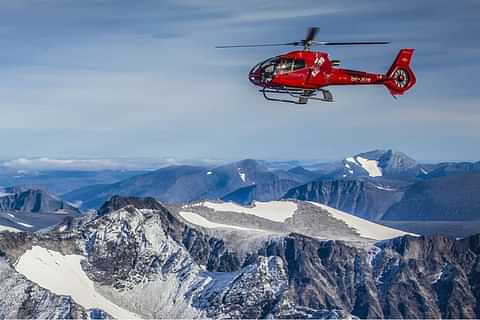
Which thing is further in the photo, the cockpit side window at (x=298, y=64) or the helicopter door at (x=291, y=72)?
the cockpit side window at (x=298, y=64)

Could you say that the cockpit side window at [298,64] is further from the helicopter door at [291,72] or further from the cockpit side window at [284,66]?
the cockpit side window at [284,66]

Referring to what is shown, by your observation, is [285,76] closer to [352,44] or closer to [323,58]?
[323,58]

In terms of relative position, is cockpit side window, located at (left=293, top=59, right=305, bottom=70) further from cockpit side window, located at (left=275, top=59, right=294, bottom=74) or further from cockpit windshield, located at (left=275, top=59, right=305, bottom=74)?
cockpit side window, located at (left=275, top=59, right=294, bottom=74)

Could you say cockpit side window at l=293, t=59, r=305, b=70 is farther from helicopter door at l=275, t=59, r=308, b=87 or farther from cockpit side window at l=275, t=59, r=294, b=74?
cockpit side window at l=275, t=59, r=294, b=74

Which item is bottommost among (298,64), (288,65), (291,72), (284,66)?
(291,72)

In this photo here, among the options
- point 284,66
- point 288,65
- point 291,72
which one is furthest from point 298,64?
point 284,66

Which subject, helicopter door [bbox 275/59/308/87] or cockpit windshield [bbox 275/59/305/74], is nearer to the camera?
helicopter door [bbox 275/59/308/87]

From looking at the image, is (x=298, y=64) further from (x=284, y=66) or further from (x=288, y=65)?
(x=284, y=66)

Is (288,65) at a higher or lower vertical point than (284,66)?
higher

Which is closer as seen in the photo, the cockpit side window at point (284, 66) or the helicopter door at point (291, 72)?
the helicopter door at point (291, 72)

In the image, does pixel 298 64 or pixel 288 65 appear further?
pixel 298 64

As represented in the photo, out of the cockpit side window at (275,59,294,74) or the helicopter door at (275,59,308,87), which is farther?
the cockpit side window at (275,59,294,74)

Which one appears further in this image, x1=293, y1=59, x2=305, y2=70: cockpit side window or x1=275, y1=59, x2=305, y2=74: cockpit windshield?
x1=293, y1=59, x2=305, y2=70: cockpit side window
